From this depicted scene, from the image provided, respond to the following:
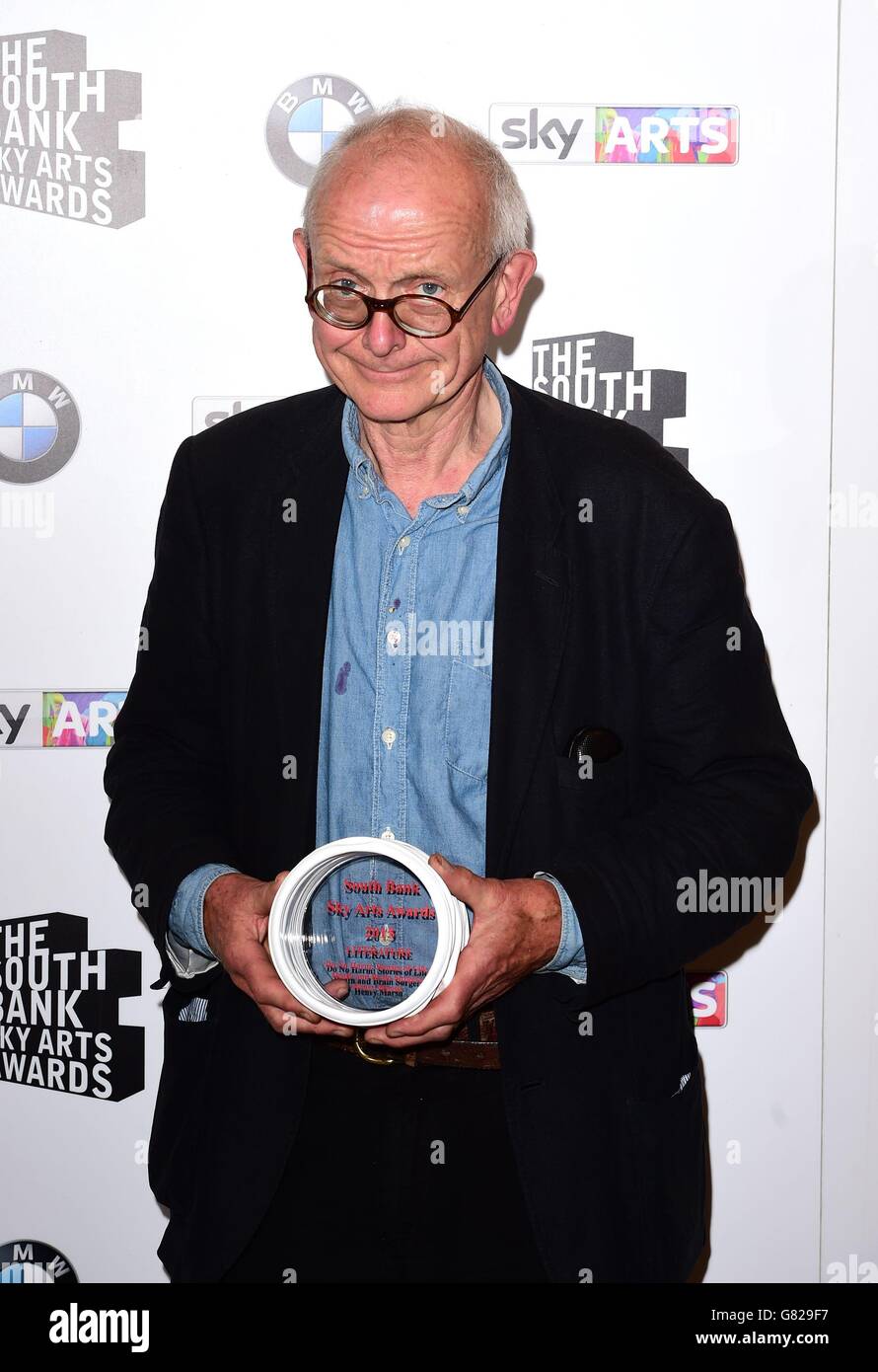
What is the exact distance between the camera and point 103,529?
6.57ft

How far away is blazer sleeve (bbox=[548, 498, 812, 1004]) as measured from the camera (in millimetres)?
1364

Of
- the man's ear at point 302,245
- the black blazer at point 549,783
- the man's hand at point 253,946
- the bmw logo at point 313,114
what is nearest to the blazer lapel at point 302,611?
the black blazer at point 549,783

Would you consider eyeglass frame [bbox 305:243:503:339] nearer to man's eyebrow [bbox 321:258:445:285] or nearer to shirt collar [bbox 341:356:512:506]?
man's eyebrow [bbox 321:258:445:285]

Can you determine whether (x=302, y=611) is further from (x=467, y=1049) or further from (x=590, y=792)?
(x=467, y=1049)

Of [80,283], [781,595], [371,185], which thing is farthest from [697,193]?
[80,283]

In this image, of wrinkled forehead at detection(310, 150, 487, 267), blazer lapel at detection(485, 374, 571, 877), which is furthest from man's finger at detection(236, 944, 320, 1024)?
wrinkled forehead at detection(310, 150, 487, 267)

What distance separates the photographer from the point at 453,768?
1453 millimetres

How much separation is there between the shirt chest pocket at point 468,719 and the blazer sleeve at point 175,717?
0.29 m

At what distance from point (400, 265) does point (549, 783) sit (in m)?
0.58

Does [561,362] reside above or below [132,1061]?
above

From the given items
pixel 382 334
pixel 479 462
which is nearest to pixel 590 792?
pixel 479 462

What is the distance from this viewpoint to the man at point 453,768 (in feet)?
4.58

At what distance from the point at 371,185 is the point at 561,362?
65cm
